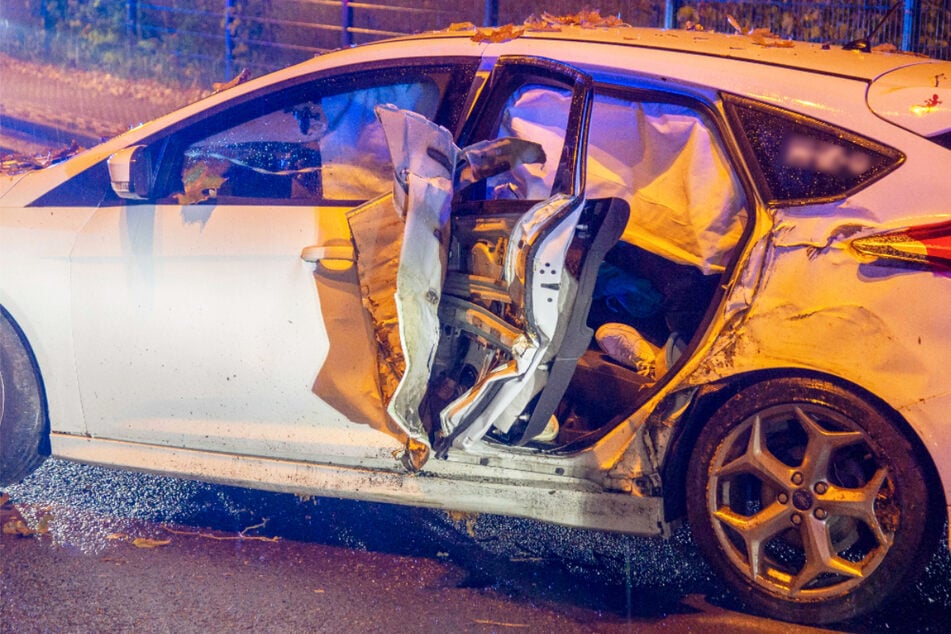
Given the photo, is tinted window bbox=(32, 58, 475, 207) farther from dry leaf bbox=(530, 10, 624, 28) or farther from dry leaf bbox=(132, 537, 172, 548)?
dry leaf bbox=(132, 537, 172, 548)

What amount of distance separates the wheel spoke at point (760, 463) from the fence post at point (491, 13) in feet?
27.2

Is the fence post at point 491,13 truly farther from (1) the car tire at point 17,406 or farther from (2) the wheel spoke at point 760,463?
(2) the wheel spoke at point 760,463

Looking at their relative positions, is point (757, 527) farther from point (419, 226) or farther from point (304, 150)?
point (304, 150)

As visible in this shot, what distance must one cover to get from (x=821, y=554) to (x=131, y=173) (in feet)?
8.71

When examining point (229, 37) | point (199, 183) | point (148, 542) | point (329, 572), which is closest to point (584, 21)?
point (199, 183)

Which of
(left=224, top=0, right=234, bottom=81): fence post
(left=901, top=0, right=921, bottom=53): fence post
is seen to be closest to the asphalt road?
(left=901, top=0, right=921, bottom=53): fence post

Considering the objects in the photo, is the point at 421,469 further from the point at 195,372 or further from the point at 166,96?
the point at 166,96

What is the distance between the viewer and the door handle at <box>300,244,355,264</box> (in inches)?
123

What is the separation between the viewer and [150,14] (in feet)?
43.3

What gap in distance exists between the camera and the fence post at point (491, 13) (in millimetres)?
10344

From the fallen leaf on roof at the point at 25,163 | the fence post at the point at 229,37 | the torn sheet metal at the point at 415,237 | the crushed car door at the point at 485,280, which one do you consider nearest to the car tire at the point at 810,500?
the crushed car door at the point at 485,280

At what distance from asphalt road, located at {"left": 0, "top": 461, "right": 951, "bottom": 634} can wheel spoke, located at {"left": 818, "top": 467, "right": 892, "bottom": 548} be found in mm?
245

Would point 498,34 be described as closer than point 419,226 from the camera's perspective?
No

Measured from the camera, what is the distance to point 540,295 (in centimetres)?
278
